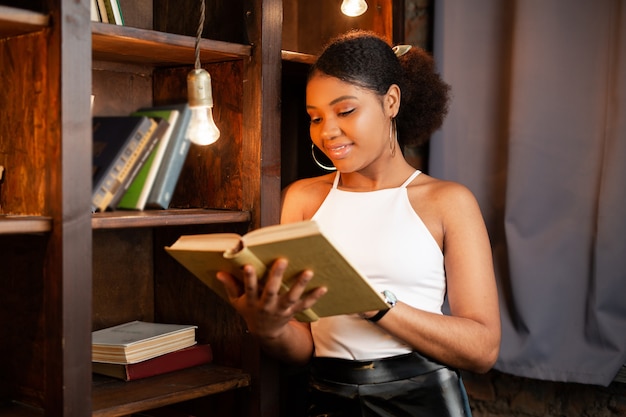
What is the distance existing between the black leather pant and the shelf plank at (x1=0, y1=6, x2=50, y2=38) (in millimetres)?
1100

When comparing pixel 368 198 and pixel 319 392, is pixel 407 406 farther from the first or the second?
pixel 368 198

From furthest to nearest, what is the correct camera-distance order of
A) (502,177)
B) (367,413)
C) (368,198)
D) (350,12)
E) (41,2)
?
(502,177)
(350,12)
(368,198)
(367,413)
(41,2)

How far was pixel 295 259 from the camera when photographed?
60.4 inches

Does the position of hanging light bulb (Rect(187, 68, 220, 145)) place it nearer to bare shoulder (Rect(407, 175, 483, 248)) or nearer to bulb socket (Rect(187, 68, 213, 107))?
bulb socket (Rect(187, 68, 213, 107))

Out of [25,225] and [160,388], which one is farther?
[160,388]

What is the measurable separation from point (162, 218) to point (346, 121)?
531 millimetres

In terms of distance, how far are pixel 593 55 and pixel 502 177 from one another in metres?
0.49

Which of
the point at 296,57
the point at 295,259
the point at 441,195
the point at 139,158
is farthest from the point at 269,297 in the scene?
the point at 296,57

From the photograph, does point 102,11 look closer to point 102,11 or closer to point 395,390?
point 102,11

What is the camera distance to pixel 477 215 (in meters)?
2.06

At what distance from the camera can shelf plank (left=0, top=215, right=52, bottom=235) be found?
1564 millimetres

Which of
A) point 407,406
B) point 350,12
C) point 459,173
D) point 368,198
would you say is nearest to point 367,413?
point 407,406

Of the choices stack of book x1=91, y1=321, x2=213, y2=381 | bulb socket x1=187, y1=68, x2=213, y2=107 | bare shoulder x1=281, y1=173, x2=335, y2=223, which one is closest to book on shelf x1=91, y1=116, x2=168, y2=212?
bulb socket x1=187, y1=68, x2=213, y2=107

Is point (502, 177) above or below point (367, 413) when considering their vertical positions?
above
